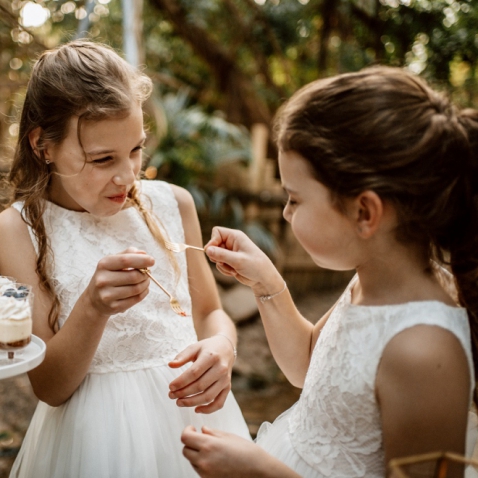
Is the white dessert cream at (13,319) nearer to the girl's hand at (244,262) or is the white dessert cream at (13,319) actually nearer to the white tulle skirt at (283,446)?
the girl's hand at (244,262)

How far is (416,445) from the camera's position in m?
0.98

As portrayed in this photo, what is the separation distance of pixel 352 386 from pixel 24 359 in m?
0.76

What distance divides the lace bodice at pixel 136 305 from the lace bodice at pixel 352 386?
0.54 m

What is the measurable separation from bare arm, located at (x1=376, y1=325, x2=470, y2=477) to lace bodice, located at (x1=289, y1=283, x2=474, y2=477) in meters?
0.04

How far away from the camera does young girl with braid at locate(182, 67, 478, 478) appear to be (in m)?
1.00

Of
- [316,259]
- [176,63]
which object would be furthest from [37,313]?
[176,63]

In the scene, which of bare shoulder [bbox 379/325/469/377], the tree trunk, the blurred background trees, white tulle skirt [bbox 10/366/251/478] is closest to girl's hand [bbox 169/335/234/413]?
white tulle skirt [bbox 10/366/251/478]

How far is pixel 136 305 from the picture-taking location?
162cm

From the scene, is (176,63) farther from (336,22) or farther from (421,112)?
(421,112)

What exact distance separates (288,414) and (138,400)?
46 cm

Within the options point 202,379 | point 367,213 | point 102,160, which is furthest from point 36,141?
point 367,213

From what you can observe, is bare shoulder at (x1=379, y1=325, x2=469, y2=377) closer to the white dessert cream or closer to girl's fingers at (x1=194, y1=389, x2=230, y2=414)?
girl's fingers at (x1=194, y1=389, x2=230, y2=414)

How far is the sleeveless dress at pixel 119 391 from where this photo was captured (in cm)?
143

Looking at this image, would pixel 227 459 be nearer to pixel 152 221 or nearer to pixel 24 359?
pixel 24 359
